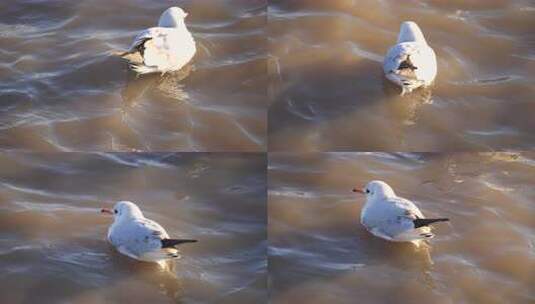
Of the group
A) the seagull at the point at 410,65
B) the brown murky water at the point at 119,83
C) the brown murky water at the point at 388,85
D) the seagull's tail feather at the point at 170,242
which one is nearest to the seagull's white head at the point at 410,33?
the seagull at the point at 410,65

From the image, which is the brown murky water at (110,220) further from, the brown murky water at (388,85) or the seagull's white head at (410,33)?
the seagull's white head at (410,33)

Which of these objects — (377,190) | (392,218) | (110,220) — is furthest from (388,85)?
(110,220)

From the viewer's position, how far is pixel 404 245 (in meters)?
7.31

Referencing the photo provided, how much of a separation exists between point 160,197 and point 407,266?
2.20 meters

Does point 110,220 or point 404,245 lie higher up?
point 110,220

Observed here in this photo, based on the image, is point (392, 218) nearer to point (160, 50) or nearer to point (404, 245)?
point (404, 245)

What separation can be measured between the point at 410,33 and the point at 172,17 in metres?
2.44

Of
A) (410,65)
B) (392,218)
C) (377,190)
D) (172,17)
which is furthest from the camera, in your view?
(172,17)

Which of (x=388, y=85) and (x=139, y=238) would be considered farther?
(x=388, y=85)

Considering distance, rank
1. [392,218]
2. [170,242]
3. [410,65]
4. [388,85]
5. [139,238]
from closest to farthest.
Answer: [170,242]
[139,238]
[392,218]
[410,65]
[388,85]

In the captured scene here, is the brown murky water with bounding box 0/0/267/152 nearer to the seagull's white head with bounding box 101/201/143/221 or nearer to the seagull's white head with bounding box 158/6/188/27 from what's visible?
the seagull's white head with bounding box 158/6/188/27

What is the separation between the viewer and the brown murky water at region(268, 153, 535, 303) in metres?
6.86

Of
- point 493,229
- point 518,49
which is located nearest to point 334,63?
point 518,49

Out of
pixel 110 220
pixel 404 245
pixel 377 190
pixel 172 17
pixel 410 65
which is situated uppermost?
pixel 172 17
